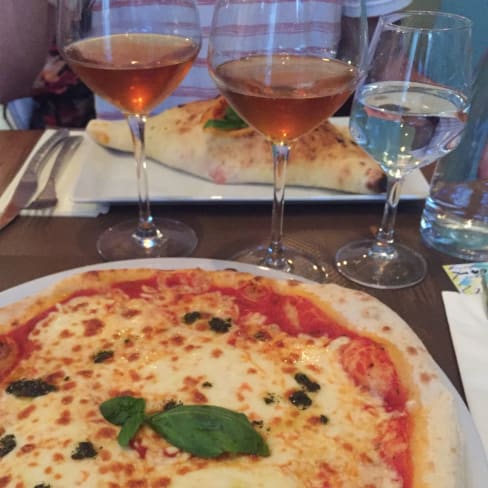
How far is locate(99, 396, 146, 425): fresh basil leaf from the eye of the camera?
676 millimetres

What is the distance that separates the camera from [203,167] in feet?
4.20

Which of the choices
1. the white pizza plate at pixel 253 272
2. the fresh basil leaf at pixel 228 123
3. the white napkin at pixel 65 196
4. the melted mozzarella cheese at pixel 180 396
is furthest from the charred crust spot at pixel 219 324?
the fresh basil leaf at pixel 228 123

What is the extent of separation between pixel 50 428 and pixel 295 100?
54 cm

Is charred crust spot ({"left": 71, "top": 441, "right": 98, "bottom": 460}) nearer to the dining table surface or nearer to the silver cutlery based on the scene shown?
the dining table surface

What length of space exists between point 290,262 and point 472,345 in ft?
1.11

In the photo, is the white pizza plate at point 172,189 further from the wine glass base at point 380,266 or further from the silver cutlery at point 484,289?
the silver cutlery at point 484,289

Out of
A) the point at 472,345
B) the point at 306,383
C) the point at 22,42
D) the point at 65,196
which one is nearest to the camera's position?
the point at 306,383

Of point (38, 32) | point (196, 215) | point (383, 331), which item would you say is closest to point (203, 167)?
point (196, 215)

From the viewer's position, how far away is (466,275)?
1041 mm

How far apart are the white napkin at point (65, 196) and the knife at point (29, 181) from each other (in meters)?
0.01

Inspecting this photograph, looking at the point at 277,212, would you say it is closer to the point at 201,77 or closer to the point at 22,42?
the point at 201,77

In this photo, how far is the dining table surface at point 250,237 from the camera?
98 cm

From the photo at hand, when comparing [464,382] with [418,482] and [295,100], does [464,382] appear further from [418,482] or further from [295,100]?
[295,100]

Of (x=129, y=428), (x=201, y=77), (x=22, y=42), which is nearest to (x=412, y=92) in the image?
(x=129, y=428)
